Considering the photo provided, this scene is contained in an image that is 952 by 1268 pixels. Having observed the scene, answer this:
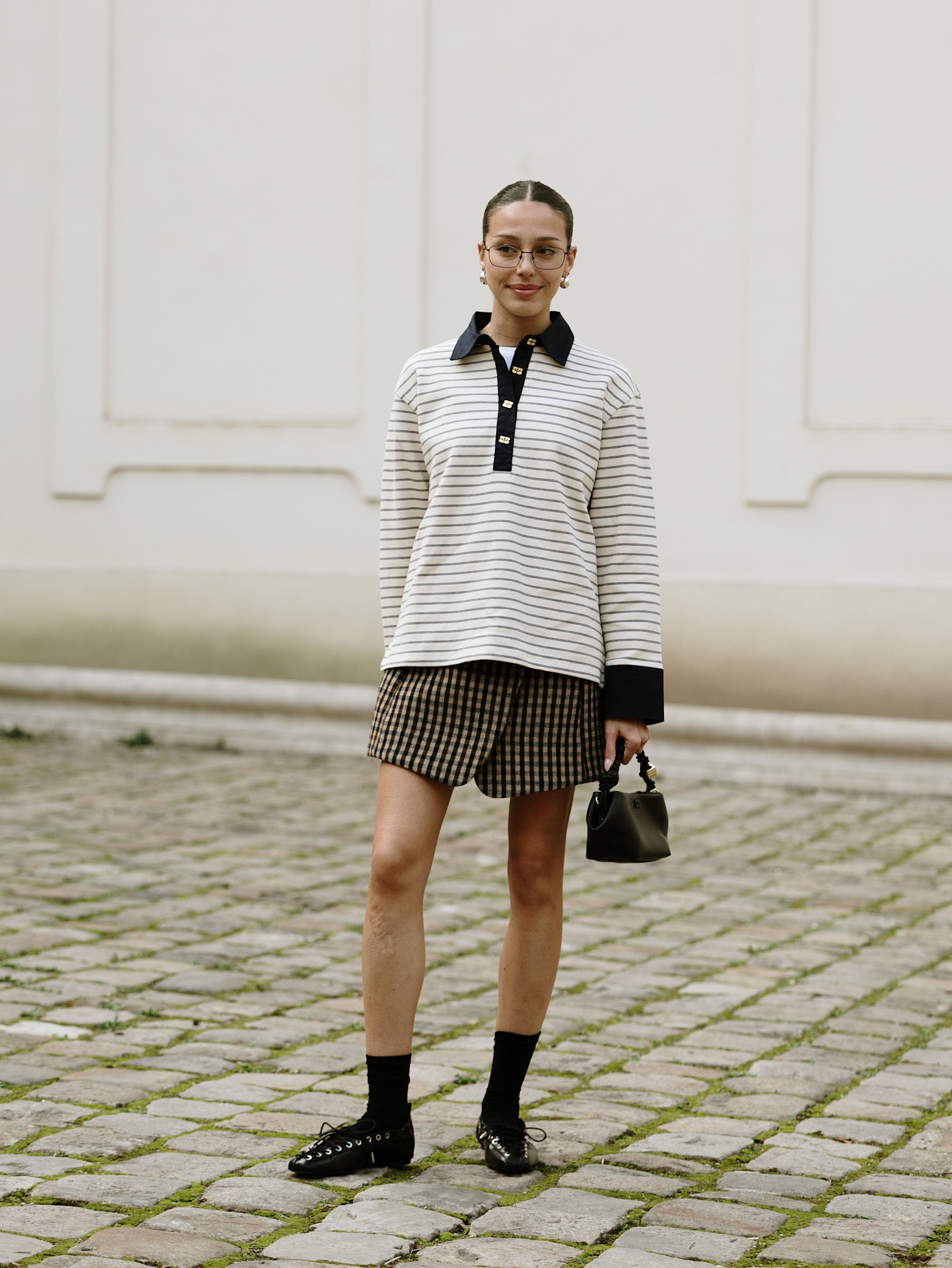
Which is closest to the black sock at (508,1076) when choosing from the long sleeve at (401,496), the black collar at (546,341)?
the long sleeve at (401,496)

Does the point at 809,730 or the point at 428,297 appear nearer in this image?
the point at 809,730

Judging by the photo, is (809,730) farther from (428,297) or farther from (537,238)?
(537,238)

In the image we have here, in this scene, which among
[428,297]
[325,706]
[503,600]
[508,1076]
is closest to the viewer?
[503,600]

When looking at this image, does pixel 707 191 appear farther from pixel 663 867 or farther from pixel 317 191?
pixel 663 867

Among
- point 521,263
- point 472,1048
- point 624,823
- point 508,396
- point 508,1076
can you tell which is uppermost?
point 521,263

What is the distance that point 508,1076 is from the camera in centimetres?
331

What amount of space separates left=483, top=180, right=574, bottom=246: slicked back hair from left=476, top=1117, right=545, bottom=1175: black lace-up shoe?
1636mm

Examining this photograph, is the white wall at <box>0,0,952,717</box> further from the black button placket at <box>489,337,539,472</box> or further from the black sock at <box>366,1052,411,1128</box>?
the black sock at <box>366,1052,411,1128</box>

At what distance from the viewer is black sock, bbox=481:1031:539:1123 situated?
3297mm

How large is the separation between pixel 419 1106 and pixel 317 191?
21.0ft

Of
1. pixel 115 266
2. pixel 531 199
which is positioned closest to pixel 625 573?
pixel 531 199

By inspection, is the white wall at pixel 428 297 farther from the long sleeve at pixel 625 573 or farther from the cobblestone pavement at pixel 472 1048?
the long sleeve at pixel 625 573

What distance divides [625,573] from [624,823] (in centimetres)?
45

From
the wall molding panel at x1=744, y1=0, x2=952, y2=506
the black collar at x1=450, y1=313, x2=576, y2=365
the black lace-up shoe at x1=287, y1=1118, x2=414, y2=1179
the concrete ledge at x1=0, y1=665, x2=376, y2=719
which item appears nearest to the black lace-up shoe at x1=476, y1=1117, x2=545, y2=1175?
the black lace-up shoe at x1=287, y1=1118, x2=414, y2=1179
